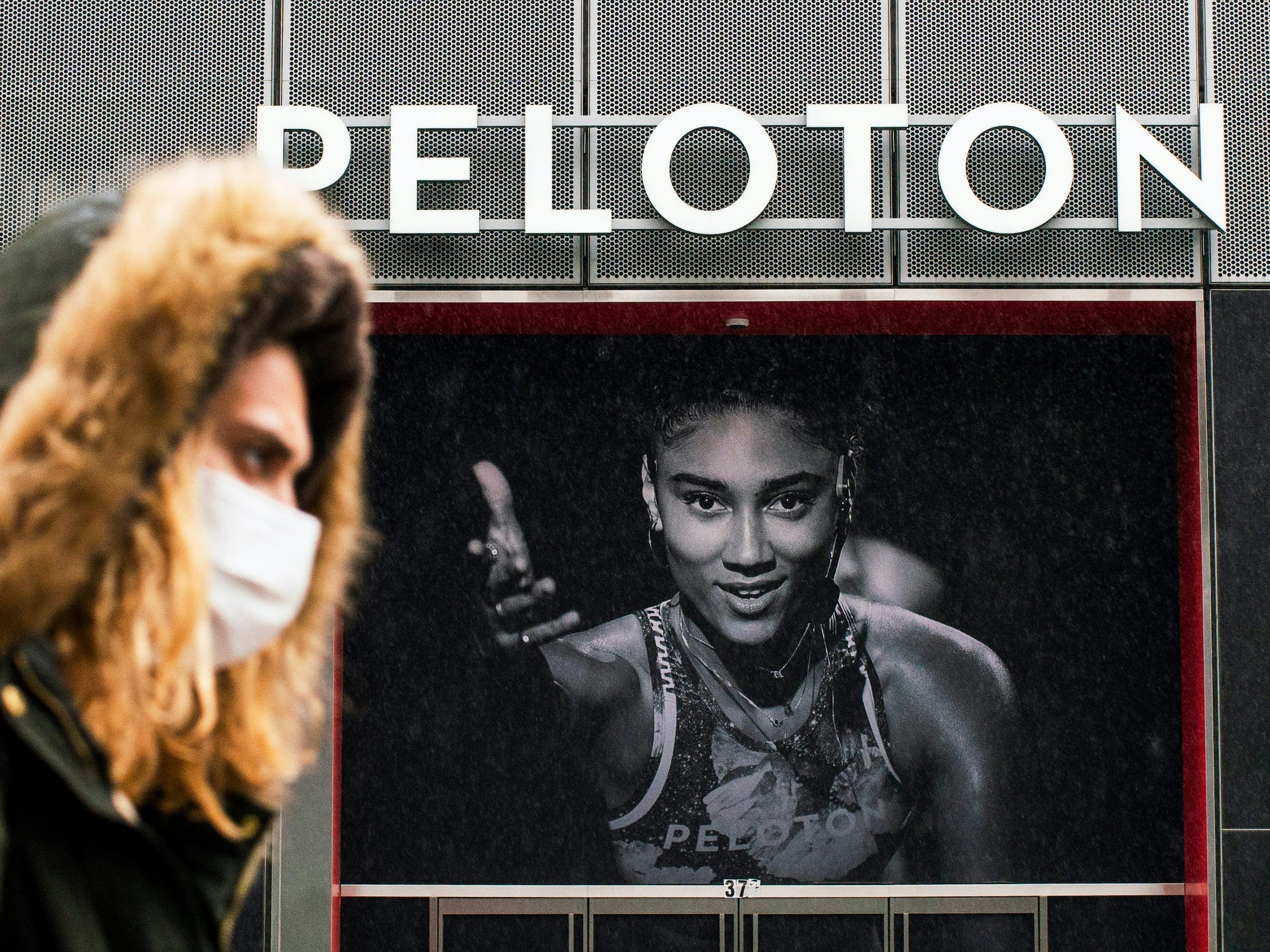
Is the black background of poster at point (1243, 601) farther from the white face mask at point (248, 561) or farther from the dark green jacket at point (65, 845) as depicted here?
the dark green jacket at point (65, 845)

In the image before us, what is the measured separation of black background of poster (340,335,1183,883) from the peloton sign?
133cm

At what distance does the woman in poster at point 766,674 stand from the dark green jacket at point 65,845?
631cm

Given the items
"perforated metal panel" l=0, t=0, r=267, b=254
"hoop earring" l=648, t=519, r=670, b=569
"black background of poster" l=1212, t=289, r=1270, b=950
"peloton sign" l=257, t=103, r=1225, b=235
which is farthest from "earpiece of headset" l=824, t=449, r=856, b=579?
"perforated metal panel" l=0, t=0, r=267, b=254

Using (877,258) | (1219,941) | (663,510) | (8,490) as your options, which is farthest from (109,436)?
(1219,941)

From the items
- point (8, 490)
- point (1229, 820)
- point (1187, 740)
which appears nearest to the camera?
point (8, 490)

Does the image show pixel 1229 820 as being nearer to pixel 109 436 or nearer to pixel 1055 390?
pixel 1055 390

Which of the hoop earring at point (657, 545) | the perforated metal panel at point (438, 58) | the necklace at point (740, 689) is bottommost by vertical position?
the necklace at point (740, 689)

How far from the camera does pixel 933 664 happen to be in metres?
7.71

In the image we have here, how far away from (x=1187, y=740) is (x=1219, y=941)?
3.96 feet

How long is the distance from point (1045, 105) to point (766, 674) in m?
3.78

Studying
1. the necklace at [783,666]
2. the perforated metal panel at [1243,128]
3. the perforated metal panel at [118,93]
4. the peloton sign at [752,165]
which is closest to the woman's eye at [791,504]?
the necklace at [783,666]

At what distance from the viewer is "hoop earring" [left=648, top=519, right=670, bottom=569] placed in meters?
7.77

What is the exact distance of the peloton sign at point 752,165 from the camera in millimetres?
6500

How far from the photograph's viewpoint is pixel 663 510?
7766 mm
